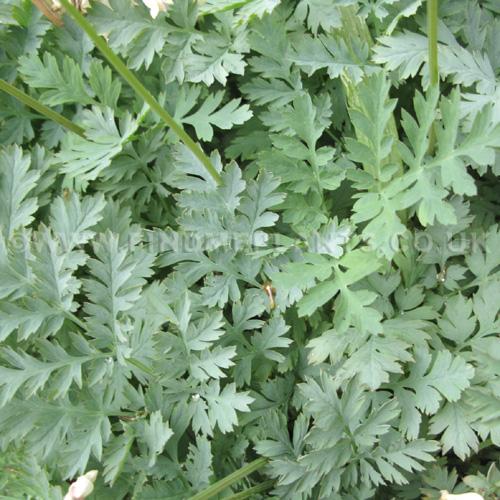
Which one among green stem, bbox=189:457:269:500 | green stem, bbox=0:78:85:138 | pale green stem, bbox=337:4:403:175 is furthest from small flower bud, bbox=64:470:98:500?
pale green stem, bbox=337:4:403:175

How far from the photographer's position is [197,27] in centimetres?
165

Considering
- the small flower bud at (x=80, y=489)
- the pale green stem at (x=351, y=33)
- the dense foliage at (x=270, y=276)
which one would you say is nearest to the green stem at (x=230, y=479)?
the dense foliage at (x=270, y=276)

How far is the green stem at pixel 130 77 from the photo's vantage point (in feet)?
3.01

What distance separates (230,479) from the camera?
130 centimetres

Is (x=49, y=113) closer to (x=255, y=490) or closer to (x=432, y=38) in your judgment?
(x=432, y=38)

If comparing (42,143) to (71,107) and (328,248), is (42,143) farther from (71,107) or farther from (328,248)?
(328,248)

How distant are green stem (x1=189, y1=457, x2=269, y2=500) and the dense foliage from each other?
20 millimetres

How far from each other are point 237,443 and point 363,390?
0.36m

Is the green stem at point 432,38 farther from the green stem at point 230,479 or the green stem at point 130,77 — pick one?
the green stem at point 230,479

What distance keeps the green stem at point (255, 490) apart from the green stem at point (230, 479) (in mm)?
32

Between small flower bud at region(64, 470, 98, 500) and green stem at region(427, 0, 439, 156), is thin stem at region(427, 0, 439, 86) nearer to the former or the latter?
green stem at region(427, 0, 439, 156)

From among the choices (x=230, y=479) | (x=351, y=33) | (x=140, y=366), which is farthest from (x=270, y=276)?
(x=351, y=33)

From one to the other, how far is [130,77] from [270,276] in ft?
1.91

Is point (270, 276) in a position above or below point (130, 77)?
below
